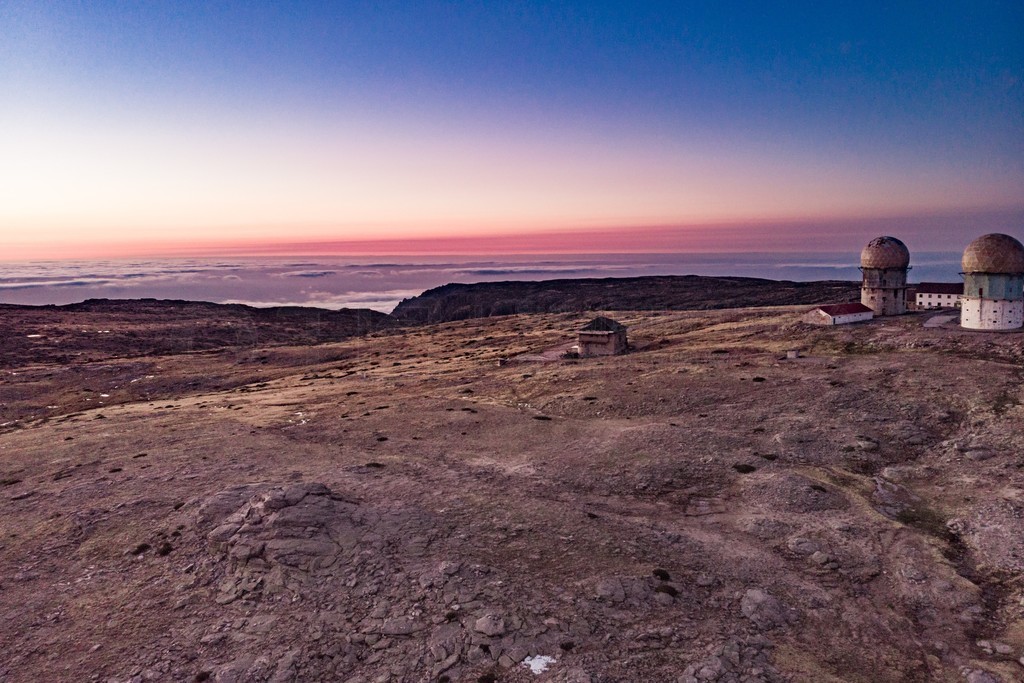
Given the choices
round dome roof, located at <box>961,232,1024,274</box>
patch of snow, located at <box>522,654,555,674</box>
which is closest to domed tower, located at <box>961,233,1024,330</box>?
round dome roof, located at <box>961,232,1024,274</box>

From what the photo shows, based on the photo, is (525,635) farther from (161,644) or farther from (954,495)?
(954,495)

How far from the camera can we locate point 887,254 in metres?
65.6

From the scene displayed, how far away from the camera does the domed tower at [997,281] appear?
171 feet

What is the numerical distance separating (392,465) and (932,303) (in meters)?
80.6

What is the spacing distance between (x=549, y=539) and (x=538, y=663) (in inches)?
252

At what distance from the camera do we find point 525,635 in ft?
58.4

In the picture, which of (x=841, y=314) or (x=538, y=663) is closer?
(x=538, y=663)

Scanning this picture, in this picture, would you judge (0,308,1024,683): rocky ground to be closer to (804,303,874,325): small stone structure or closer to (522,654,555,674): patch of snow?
(522,654,555,674): patch of snow

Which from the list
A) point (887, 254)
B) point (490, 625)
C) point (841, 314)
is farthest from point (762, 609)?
point (887, 254)

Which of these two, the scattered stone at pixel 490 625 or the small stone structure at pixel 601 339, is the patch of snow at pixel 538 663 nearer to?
the scattered stone at pixel 490 625

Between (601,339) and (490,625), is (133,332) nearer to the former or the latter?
(601,339)

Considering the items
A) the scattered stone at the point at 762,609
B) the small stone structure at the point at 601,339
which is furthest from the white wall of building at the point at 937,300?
the scattered stone at the point at 762,609

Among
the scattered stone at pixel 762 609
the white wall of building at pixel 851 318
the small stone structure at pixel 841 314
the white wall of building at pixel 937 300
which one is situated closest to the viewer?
the scattered stone at pixel 762 609

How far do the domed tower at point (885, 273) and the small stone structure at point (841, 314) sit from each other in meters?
2.17
